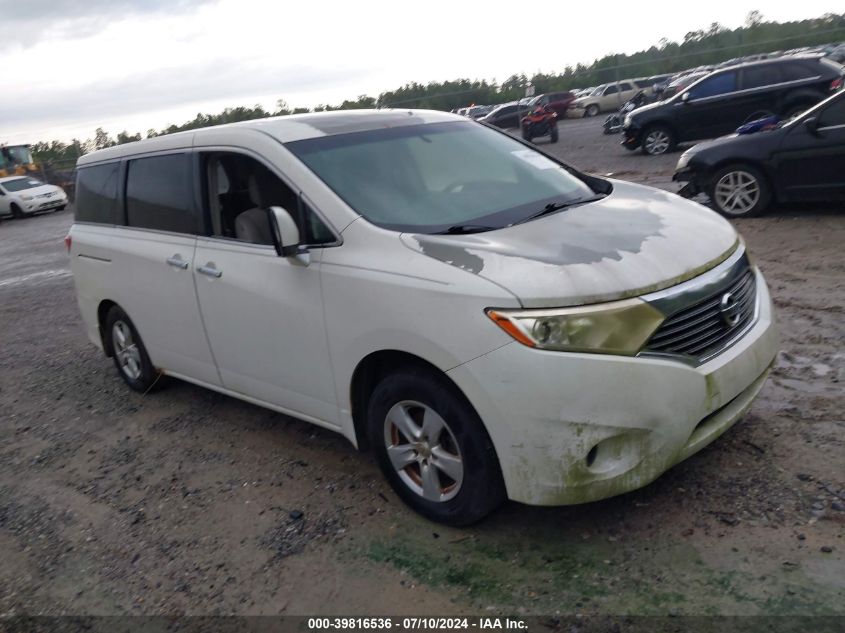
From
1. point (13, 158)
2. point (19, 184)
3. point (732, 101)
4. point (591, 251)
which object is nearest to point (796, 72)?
point (732, 101)

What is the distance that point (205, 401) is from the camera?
18.7ft

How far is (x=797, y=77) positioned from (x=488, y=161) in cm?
1326

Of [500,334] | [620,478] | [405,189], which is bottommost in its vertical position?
[620,478]

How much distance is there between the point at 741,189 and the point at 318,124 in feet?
21.1

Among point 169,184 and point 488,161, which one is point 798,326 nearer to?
point 488,161

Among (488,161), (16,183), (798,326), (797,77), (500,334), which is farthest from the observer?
(16,183)

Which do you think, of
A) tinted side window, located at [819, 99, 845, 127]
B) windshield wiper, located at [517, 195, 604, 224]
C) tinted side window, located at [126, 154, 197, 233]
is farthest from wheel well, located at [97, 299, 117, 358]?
tinted side window, located at [819, 99, 845, 127]

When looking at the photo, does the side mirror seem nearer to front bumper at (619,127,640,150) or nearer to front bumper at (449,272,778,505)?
front bumper at (449,272,778,505)

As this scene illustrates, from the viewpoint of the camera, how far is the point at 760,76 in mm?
15594

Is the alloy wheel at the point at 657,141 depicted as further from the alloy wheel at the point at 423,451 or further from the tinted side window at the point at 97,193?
the alloy wheel at the point at 423,451

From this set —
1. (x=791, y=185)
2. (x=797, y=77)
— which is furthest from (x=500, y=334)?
(x=797, y=77)

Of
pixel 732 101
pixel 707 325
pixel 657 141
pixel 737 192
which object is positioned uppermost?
pixel 707 325

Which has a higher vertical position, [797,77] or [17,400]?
[797,77]

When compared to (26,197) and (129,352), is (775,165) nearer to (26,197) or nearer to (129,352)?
(129,352)
